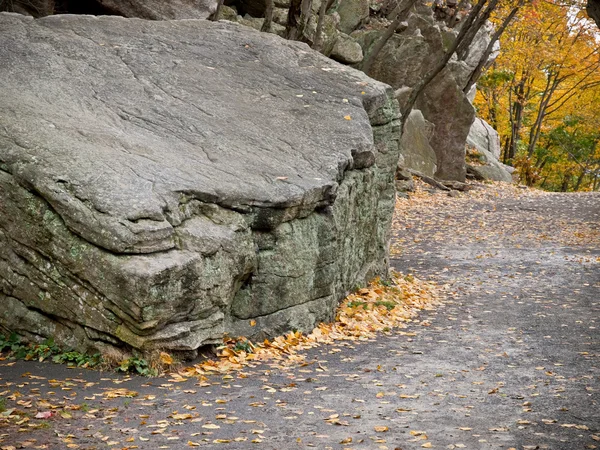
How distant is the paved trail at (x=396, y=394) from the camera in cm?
590

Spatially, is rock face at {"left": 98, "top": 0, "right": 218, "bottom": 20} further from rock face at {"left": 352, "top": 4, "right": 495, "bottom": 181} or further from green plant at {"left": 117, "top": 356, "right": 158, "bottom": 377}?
green plant at {"left": 117, "top": 356, "right": 158, "bottom": 377}

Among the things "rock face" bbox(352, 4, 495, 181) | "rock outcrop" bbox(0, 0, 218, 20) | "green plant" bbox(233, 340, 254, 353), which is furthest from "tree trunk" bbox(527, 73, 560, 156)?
"green plant" bbox(233, 340, 254, 353)

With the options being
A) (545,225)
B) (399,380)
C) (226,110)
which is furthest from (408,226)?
(399,380)

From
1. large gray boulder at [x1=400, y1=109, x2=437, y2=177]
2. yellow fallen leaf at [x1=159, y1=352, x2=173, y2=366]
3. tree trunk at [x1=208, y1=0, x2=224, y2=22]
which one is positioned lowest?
yellow fallen leaf at [x1=159, y1=352, x2=173, y2=366]

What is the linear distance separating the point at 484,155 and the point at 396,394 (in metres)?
25.1

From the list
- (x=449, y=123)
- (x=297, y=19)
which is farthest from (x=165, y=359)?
(x=449, y=123)

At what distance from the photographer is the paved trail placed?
5902mm

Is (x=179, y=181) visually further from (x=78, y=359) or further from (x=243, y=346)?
(x=78, y=359)

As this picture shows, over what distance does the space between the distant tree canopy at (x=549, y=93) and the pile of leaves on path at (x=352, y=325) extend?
15.0 metres

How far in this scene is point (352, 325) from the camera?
10.3 metres

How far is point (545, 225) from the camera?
1981 centimetres

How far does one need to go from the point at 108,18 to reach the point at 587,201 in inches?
677

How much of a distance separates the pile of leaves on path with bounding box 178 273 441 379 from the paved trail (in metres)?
0.24

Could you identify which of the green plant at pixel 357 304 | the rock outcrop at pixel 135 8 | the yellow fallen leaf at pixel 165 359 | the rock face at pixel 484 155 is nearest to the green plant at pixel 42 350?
the yellow fallen leaf at pixel 165 359
